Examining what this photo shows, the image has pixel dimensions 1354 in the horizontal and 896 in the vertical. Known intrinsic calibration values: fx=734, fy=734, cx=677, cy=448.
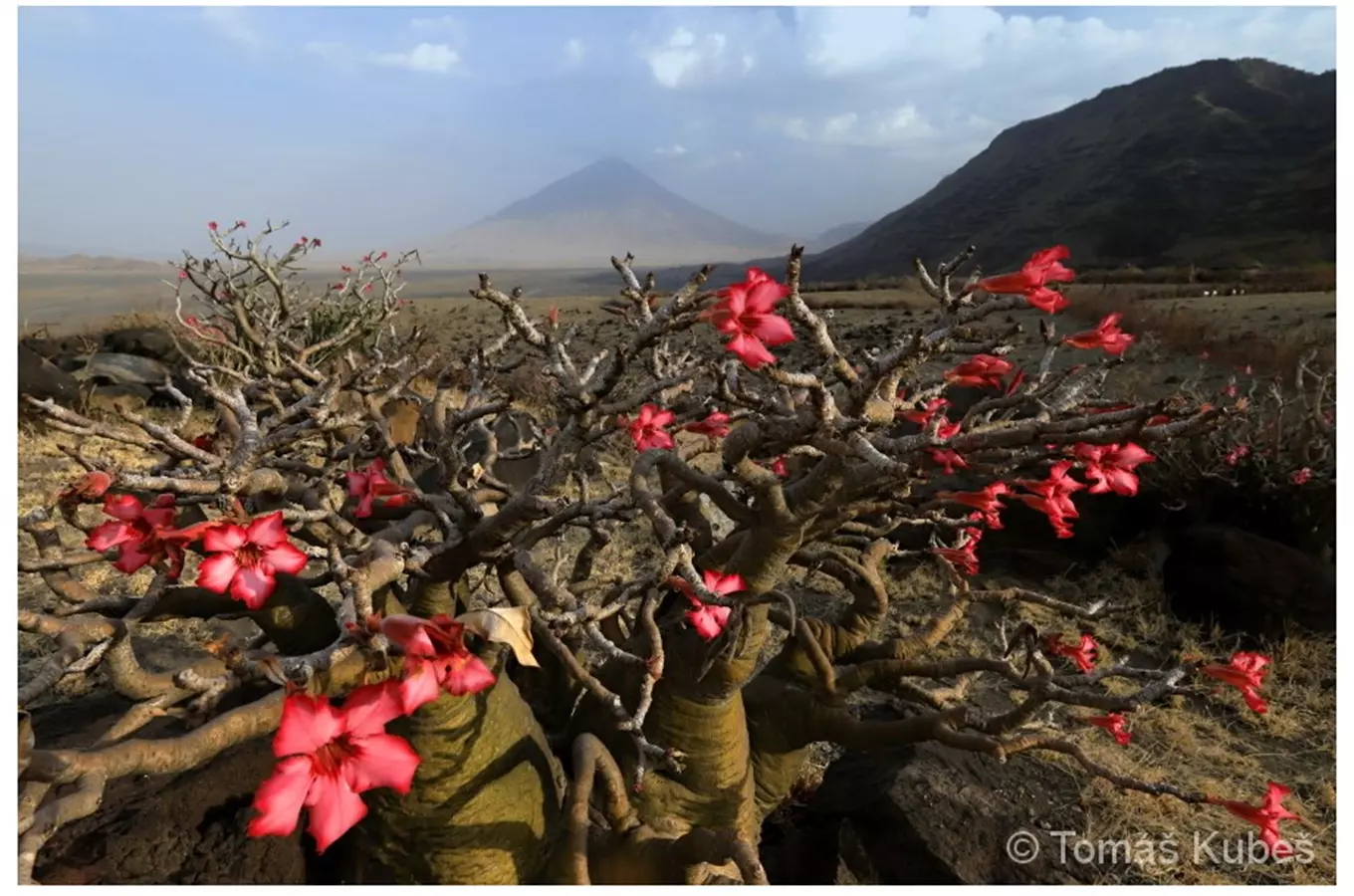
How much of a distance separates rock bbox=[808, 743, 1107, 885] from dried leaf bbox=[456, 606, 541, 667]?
197cm

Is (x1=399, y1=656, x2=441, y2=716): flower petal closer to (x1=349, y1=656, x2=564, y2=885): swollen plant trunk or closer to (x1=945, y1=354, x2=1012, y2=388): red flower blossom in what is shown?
(x1=349, y1=656, x2=564, y2=885): swollen plant trunk

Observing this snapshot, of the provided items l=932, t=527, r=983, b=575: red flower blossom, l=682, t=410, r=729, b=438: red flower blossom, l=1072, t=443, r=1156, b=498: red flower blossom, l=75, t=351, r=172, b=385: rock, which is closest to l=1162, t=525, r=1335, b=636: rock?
l=932, t=527, r=983, b=575: red flower blossom

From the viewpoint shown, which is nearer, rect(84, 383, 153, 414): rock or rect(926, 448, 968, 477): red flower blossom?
rect(926, 448, 968, 477): red flower blossom

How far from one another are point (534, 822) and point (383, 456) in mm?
1260

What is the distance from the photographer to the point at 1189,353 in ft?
34.8

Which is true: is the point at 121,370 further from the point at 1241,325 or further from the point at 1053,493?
the point at 1241,325

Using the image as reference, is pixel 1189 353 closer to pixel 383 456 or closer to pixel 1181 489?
pixel 1181 489

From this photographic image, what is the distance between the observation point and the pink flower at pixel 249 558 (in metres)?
1.29

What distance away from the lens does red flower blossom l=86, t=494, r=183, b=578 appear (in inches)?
57.5

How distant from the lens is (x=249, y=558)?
1.34 metres

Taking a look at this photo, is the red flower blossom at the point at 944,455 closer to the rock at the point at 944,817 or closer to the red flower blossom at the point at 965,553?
the red flower blossom at the point at 965,553

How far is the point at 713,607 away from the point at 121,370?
40.8 ft

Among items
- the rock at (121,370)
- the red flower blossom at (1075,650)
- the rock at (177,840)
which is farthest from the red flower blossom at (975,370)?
the rock at (121,370)

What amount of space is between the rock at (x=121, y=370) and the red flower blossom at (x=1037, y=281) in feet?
38.2
